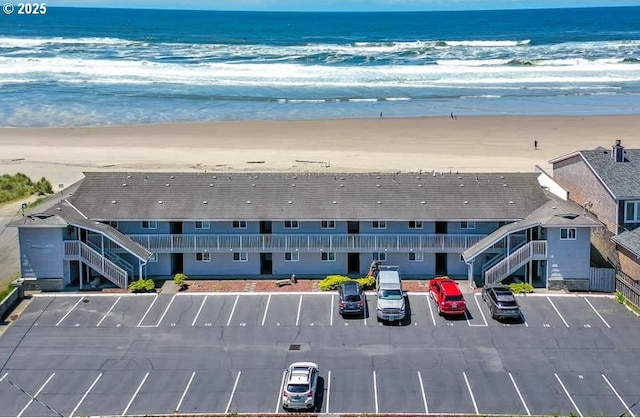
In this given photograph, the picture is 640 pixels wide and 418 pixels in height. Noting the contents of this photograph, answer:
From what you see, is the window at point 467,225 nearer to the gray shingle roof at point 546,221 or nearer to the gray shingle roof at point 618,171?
the gray shingle roof at point 546,221

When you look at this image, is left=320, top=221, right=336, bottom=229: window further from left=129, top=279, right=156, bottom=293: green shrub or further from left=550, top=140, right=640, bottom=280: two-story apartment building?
left=550, top=140, right=640, bottom=280: two-story apartment building

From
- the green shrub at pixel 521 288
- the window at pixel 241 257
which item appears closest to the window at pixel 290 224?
the window at pixel 241 257

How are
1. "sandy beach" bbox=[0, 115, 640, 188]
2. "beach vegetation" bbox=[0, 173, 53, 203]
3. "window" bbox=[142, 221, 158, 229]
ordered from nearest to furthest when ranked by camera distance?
1. "window" bbox=[142, 221, 158, 229]
2. "beach vegetation" bbox=[0, 173, 53, 203]
3. "sandy beach" bbox=[0, 115, 640, 188]

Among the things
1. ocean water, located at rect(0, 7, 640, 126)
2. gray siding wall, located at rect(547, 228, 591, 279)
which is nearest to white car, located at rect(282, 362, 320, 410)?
gray siding wall, located at rect(547, 228, 591, 279)

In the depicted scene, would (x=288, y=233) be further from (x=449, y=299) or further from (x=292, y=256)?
(x=449, y=299)

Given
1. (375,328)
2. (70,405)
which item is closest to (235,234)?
(375,328)

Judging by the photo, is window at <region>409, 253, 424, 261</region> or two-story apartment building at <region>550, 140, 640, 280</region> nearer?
two-story apartment building at <region>550, 140, 640, 280</region>
